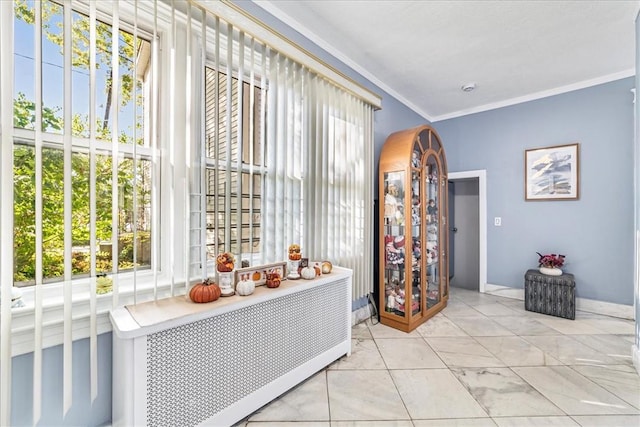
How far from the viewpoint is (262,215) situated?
195 cm

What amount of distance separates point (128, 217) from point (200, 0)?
51.2 inches

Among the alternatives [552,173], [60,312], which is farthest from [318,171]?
[552,173]

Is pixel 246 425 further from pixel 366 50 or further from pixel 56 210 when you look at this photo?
pixel 366 50

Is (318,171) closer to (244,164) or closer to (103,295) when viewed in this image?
(244,164)

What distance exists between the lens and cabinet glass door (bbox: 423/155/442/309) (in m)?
3.06

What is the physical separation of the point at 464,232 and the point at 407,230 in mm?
2569

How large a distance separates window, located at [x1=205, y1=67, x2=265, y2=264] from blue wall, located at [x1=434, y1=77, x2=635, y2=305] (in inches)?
143

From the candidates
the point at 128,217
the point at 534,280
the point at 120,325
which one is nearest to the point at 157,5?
the point at 128,217

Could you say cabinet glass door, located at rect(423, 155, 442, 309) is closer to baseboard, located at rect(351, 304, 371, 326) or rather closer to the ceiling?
baseboard, located at rect(351, 304, 371, 326)

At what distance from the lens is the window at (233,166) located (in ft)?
5.52

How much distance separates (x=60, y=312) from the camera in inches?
47.5

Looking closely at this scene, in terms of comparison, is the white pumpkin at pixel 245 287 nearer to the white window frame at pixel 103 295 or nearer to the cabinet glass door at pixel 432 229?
the white window frame at pixel 103 295

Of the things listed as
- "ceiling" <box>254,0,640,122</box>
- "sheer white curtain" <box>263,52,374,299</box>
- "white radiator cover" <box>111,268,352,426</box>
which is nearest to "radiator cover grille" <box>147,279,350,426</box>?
"white radiator cover" <box>111,268,352,426</box>

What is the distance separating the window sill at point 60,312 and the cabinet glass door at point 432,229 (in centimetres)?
268
